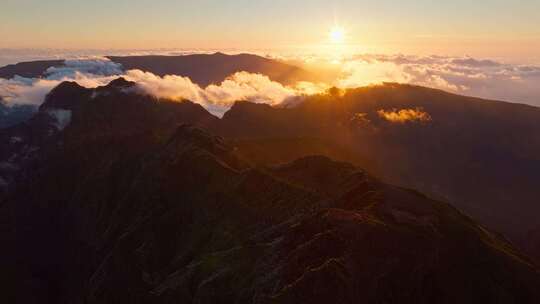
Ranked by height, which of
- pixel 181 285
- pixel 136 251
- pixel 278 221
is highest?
pixel 278 221

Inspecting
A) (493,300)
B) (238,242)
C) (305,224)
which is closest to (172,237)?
(238,242)

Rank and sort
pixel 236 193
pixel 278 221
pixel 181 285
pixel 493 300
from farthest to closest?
pixel 236 193
pixel 278 221
pixel 181 285
pixel 493 300

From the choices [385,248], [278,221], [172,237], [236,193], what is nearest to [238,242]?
[278,221]

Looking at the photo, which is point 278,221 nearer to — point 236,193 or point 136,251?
point 236,193

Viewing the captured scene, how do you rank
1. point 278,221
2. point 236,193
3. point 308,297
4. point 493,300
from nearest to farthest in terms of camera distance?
1. point 308,297
2. point 493,300
3. point 278,221
4. point 236,193

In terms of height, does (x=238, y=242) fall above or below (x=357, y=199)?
below

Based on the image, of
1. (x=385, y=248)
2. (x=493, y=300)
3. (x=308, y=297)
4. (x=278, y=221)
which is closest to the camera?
(x=308, y=297)

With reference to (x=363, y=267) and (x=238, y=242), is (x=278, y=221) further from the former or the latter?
(x=363, y=267)

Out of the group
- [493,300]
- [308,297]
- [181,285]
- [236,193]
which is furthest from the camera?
[236,193]

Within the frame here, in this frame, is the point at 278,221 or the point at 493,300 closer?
the point at 493,300
